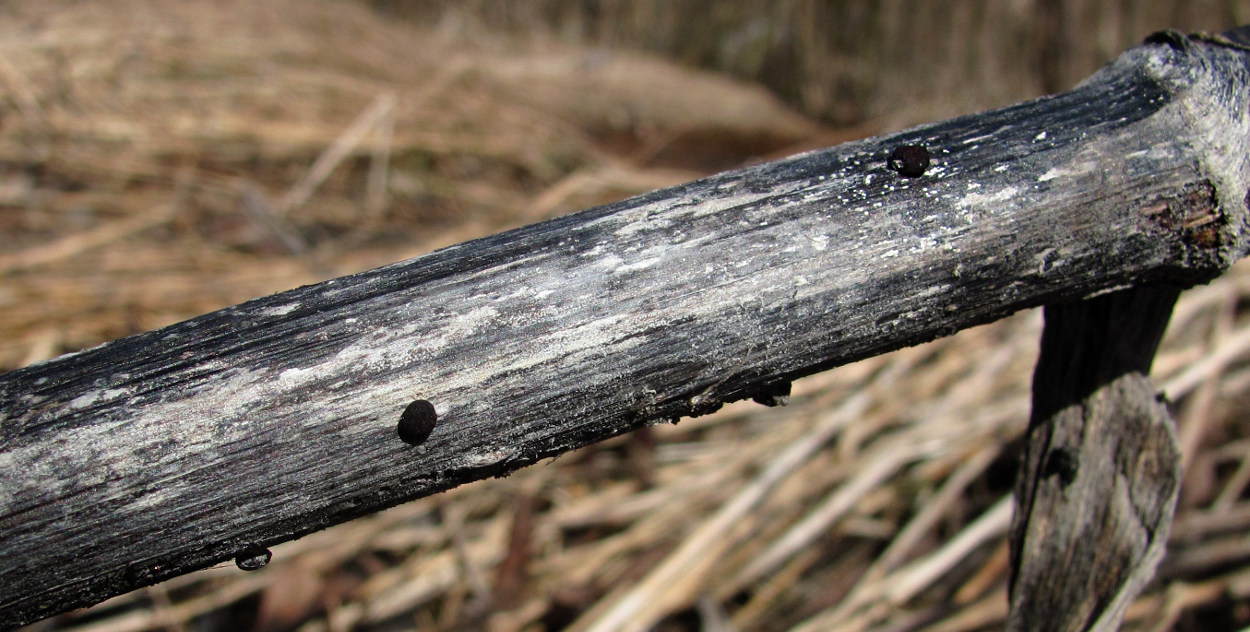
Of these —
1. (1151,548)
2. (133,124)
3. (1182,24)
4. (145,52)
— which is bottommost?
(1151,548)

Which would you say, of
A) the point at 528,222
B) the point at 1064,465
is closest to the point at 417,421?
the point at 1064,465

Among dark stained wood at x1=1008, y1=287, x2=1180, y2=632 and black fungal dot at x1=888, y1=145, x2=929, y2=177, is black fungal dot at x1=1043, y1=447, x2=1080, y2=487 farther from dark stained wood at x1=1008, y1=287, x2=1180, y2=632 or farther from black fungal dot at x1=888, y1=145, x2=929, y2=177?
black fungal dot at x1=888, y1=145, x2=929, y2=177

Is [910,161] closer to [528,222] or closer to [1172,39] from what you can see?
[1172,39]

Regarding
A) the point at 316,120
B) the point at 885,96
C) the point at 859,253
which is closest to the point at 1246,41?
the point at 859,253

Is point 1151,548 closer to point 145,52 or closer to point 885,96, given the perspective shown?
point 145,52

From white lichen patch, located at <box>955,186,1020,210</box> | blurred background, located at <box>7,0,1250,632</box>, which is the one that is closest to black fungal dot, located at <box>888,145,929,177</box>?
white lichen patch, located at <box>955,186,1020,210</box>

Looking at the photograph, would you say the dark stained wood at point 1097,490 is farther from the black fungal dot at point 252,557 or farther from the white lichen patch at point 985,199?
the black fungal dot at point 252,557
